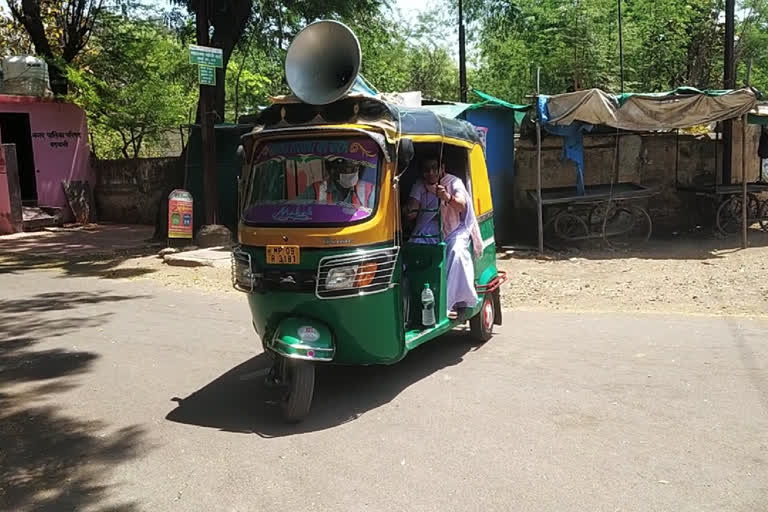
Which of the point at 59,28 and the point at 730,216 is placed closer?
the point at 730,216

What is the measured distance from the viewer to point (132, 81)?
19.2 metres

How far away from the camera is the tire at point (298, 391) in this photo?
4516 mm

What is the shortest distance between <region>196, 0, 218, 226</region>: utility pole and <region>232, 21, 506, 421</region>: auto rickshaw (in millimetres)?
8082

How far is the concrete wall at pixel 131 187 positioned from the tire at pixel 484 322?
12.5 meters

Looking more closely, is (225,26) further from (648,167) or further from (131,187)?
(648,167)

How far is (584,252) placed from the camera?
12102 millimetres

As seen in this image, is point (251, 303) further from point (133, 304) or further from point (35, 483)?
point (133, 304)

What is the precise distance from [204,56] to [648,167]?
8407 mm

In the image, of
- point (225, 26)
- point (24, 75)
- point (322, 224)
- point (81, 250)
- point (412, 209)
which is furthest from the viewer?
point (24, 75)

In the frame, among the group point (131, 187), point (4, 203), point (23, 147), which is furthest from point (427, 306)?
point (23, 147)

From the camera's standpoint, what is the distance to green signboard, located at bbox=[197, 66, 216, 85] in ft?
39.2

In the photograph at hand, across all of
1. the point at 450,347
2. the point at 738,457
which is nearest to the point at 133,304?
the point at 450,347

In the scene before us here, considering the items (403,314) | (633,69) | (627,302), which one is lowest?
(627,302)

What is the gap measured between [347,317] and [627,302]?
4895mm
